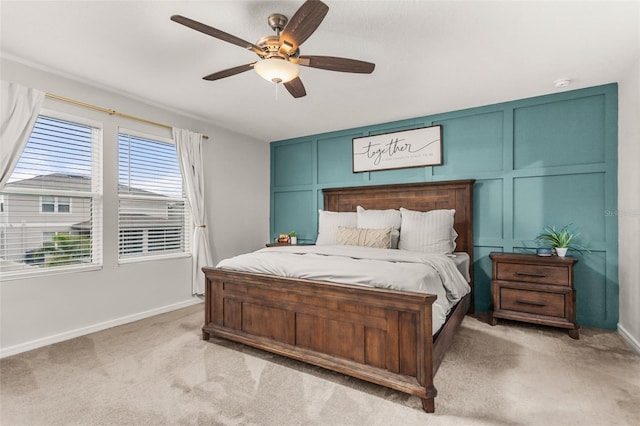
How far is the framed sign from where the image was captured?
3.97 m

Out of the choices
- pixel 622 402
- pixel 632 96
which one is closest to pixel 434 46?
pixel 632 96

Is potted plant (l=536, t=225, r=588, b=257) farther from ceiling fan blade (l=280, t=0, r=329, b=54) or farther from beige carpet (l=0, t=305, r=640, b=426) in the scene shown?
ceiling fan blade (l=280, t=0, r=329, b=54)

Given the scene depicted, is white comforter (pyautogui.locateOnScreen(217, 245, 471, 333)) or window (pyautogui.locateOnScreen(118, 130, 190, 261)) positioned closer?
white comforter (pyautogui.locateOnScreen(217, 245, 471, 333))

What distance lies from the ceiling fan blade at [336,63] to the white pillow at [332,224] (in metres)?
2.13

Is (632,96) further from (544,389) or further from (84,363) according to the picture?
(84,363)

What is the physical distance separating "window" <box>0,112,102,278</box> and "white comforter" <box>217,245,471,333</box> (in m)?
1.46

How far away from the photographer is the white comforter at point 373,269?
2.07m

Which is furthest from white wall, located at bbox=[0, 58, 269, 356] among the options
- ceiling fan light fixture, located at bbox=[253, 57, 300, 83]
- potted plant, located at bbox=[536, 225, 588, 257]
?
potted plant, located at bbox=[536, 225, 588, 257]

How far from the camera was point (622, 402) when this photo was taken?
187 centimetres

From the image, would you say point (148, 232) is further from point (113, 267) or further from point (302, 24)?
point (302, 24)

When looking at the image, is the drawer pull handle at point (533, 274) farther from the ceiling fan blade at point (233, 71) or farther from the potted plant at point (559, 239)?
the ceiling fan blade at point (233, 71)

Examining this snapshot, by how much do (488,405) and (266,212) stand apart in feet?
13.5

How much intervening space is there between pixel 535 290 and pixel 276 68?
9.80 feet

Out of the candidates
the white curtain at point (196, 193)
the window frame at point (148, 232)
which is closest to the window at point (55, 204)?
the window frame at point (148, 232)
